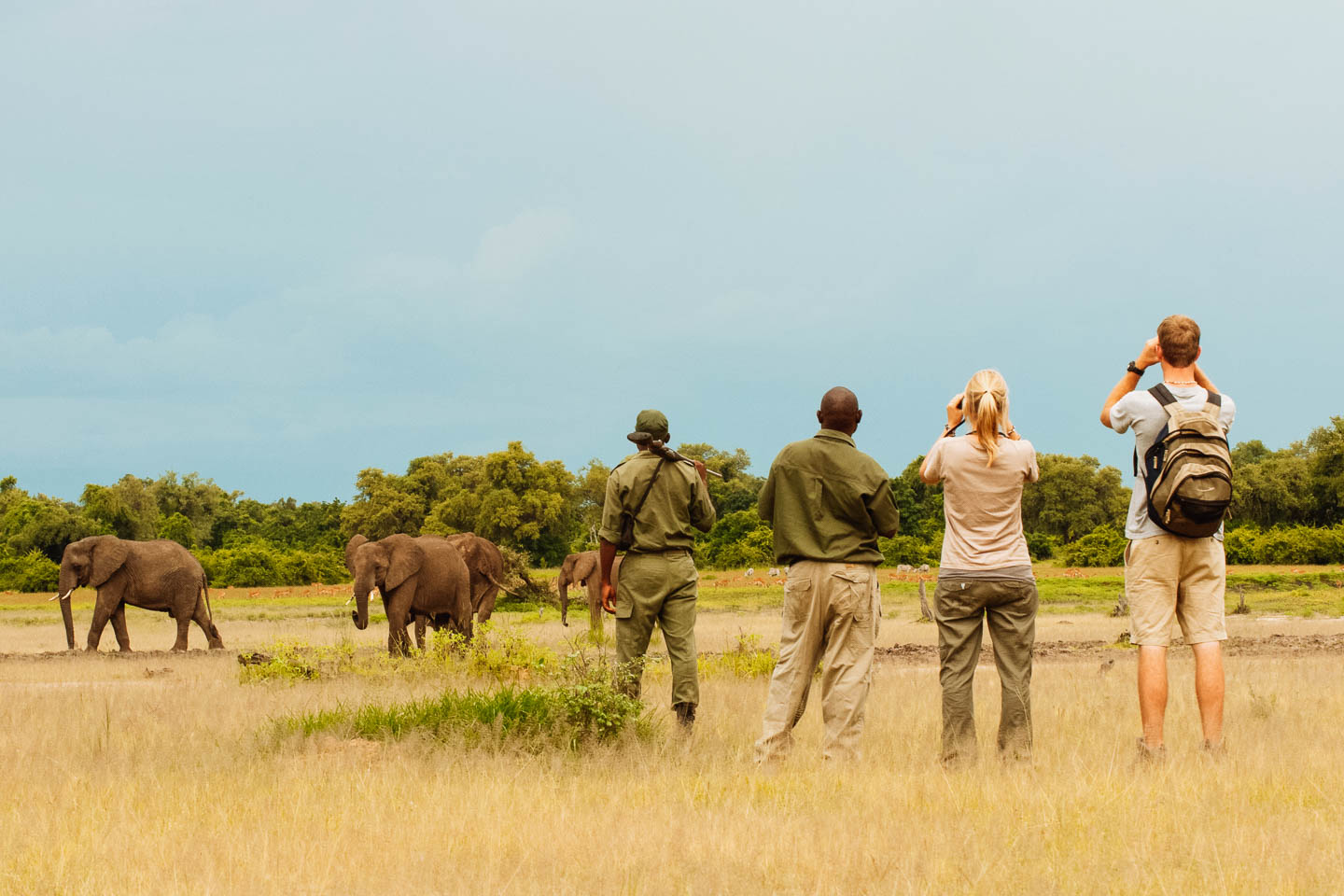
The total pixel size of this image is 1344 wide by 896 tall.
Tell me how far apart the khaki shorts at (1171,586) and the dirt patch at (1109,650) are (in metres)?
9.75

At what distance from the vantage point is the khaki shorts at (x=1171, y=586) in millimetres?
6844

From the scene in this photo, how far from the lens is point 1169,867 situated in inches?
192

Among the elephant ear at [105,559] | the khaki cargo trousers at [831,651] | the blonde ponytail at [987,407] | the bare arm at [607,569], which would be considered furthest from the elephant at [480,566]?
the blonde ponytail at [987,407]

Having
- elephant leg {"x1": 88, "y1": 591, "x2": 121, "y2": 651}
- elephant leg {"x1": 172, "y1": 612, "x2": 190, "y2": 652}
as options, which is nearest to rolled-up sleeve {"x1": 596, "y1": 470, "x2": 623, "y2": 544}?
elephant leg {"x1": 172, "y1": 612, "x2": 190, "y2": 652}

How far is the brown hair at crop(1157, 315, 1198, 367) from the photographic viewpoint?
6.97m

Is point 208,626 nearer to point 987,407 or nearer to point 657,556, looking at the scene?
point 657,556

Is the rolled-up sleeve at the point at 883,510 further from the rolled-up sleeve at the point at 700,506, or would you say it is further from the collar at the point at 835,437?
the rolled-up sleeve at the point at 700,506

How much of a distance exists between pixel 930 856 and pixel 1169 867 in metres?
0.96

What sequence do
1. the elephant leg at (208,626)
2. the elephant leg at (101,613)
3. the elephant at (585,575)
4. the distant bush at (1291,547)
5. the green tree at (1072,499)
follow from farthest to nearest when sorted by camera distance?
1. the green tree at (1072,499)
2. the distant bush at (1291,547)
3. the elephant at (585,575)
4. the elephant leg at (208,626)
5. the elephant leg at (101,613)

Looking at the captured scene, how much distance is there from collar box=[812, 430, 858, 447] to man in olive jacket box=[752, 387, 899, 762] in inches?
0.6

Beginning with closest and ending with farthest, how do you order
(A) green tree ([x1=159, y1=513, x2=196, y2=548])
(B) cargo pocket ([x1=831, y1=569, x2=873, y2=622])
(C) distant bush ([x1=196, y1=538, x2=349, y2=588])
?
1. (B) cargo pocket ([x1=831, y1=569, x2=873, y2=622])
2. (C) distant bush ([x1=196, y1=538, x2=349, y2=588])
3. (A) green tree ([x1=159, y1=513, x2=196, y2=548])

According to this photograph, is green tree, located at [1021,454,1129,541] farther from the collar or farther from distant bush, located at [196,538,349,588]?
the collar

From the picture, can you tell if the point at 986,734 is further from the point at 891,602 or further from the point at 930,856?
the point at 891,602

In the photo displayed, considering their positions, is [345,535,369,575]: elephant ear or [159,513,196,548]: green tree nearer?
[345,535,369,575]: elephant ear
